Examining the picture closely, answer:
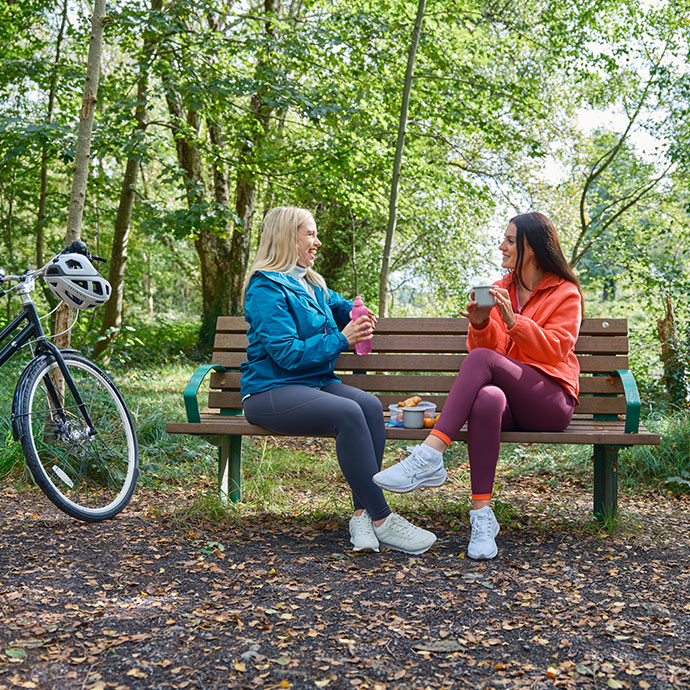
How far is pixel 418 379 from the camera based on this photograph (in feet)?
13.5

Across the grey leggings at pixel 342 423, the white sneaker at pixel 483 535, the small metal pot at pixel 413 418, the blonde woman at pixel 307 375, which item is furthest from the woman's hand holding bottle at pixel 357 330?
the white sneaker at pixel 483 535

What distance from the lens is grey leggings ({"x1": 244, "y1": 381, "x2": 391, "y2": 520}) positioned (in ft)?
10.6

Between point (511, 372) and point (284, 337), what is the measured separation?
Answer: 104 centimetres

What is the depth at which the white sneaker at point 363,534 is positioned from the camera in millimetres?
3258

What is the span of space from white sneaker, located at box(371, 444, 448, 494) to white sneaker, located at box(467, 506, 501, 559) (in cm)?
25

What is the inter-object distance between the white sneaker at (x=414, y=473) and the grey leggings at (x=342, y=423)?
0.33ft

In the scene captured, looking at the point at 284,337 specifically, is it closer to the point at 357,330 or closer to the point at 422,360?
the point at 357,330

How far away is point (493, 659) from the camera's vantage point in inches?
87.4

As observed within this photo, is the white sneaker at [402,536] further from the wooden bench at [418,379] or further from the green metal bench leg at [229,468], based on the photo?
the green metal bench leg at [229,468]

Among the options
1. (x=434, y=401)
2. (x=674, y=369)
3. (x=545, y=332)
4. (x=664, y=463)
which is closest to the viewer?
(x=545, y=332)

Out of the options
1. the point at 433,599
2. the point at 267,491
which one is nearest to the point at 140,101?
the point at 267,491

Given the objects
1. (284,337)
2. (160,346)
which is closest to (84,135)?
(284,337)

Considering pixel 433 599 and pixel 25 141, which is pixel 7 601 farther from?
pixel 25 141

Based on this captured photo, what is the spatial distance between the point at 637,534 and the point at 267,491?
1955 mm
